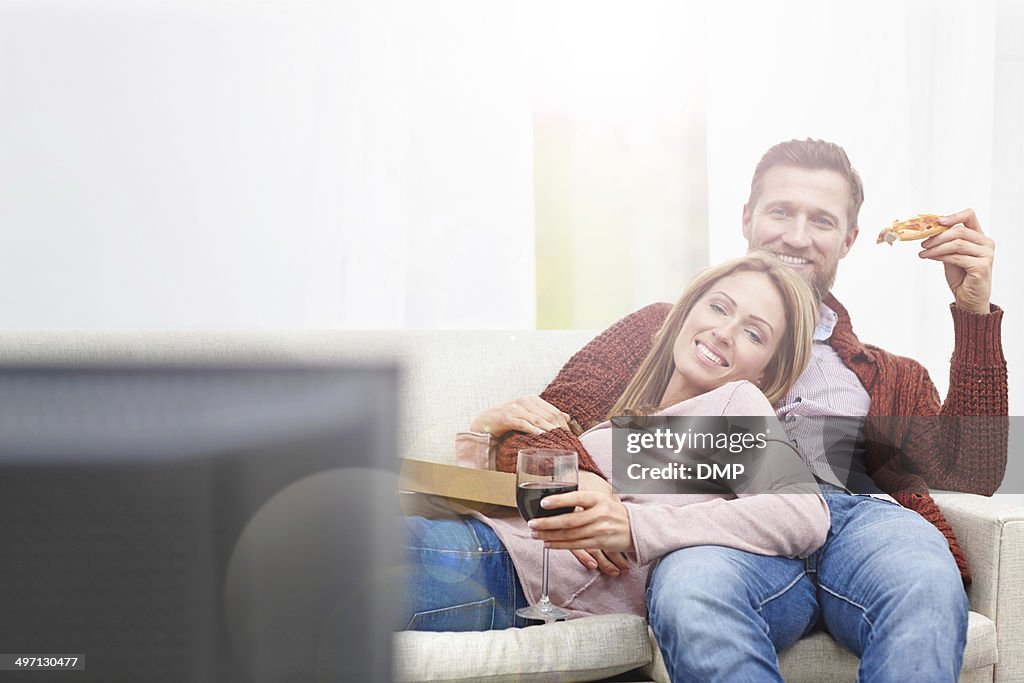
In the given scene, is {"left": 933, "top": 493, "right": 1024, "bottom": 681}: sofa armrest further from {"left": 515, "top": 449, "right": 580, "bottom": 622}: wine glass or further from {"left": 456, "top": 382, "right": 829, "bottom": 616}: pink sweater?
{"left": 515, "top": 449, "right": 580, "bottom": 622}: wine glass

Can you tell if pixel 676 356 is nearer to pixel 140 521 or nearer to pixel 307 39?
pixel 307 39

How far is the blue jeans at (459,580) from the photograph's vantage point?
1.50 metres

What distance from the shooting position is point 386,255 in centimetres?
249

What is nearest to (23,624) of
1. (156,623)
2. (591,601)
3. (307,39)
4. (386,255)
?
(156,623)

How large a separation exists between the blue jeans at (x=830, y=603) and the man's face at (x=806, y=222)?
2.18ft

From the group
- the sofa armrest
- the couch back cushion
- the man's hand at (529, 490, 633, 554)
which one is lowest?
the sofa armrest

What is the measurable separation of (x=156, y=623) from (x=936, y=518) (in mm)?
1556

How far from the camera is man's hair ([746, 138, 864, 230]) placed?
2.10 metres

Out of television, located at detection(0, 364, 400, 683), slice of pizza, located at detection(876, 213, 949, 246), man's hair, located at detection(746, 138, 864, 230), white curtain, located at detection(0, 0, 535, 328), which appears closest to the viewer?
television, located at detection(0, 364, 400, 683)

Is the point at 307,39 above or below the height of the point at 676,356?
above

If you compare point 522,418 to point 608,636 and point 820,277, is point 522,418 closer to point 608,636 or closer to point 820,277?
point 608,636

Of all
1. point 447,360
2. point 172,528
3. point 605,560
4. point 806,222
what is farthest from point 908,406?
point 172,528

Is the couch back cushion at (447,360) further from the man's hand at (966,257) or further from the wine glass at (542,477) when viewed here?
the man's hand at (966,257)

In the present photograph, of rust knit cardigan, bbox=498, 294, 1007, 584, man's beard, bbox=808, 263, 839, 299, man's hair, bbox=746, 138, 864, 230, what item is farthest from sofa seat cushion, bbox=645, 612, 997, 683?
man's hair, bbox=746, 138, 864, 230
